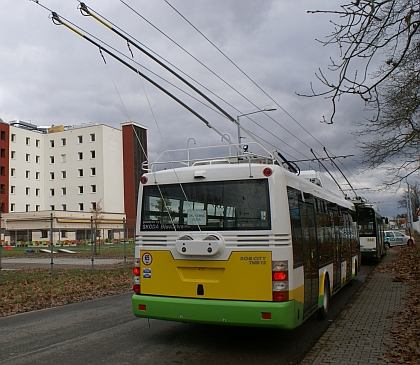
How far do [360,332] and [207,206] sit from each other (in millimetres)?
3477

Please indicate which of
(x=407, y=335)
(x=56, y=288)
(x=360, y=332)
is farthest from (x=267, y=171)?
(x=56, y=288)

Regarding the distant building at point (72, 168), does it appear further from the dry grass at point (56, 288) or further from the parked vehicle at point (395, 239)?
the dry grass at point (56, 288)

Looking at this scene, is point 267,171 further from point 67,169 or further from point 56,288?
point 67,169

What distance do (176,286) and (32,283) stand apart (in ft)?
34.0

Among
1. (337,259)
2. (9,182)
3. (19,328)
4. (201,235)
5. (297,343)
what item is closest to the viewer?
(201,235)

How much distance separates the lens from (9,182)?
68.6m

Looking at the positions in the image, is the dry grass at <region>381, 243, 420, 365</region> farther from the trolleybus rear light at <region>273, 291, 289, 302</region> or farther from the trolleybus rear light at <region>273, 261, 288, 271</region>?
the trolleybus rear light at <region>273, 261, 288, 271</region>

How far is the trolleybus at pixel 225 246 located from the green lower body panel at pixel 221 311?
0.01 meters

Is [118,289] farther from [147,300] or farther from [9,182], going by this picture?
[9,182]

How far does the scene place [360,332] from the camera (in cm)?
796

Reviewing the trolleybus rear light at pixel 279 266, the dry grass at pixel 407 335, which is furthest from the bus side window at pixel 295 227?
the dry grass at pixel 407 335

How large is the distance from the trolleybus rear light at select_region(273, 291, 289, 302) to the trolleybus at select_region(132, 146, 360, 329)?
0.04ft

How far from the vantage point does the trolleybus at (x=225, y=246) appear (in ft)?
21.9

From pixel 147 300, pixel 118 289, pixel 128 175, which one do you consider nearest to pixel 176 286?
pixel 147 300
